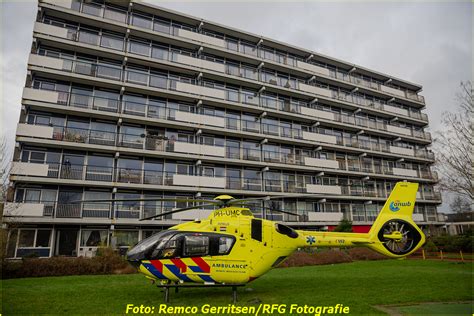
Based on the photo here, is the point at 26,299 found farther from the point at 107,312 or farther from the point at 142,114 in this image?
the point at 142,114

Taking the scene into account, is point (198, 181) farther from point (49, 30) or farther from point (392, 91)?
point (392, 91)

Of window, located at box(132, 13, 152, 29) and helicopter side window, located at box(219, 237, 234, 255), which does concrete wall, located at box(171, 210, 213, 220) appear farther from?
window, located at box(132, 13, 152, 29)

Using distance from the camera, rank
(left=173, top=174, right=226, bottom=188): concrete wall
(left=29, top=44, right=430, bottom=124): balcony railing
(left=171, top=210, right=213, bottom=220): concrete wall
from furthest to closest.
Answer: (left=171, top=210, right=213, bottom=220): concrete wall, (left=173, top=174, right=226, bottom=188): concrete wall, (left=29, top=44, right=430, bottom=124): balcony railing

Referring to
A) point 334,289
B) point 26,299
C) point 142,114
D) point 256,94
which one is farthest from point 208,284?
point 256,94

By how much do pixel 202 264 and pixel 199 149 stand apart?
15332 millimetres

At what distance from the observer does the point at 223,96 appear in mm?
26984

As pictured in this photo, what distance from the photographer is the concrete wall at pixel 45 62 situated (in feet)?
68.7

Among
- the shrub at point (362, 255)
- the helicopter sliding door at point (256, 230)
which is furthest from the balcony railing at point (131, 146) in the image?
the helicopter sliding door at point (256, 230)

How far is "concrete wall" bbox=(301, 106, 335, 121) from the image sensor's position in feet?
101

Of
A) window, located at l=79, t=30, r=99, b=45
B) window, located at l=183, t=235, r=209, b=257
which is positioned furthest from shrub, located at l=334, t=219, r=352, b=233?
window, located at l=79, t=30, r=99, b=45

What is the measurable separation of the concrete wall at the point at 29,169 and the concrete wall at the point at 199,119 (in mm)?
10153

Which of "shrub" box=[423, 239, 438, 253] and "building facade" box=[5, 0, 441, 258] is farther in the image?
"shrub" box=[423, 239, 438, 253]

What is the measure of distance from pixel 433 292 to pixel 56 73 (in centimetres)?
2556

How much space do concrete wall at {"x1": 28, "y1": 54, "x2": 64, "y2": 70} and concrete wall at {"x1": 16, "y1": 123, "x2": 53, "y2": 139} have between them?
4618mm
